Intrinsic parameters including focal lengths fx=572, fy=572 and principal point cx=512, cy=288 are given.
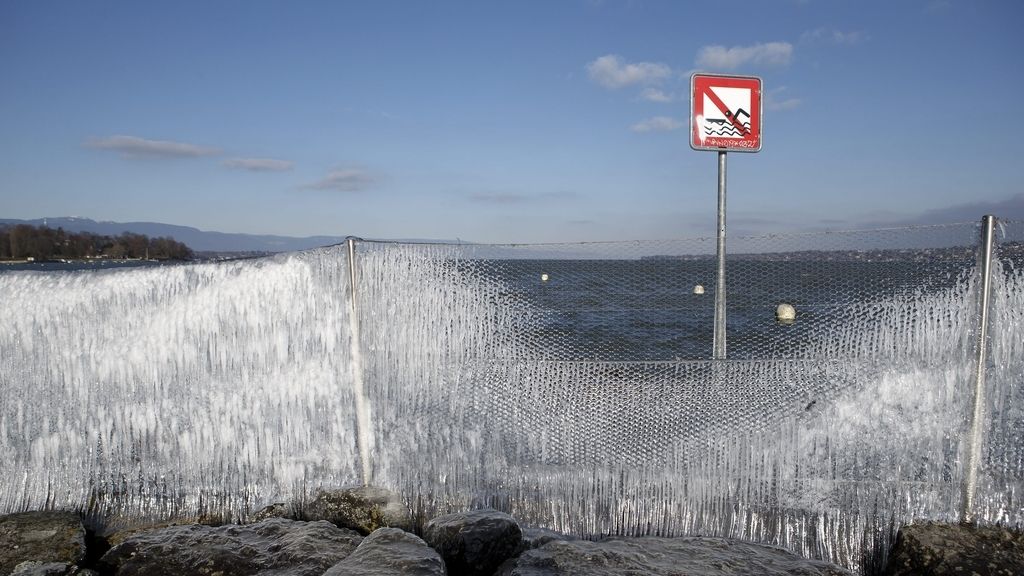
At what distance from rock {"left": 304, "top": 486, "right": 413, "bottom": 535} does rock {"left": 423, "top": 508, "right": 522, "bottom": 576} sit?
357 mm

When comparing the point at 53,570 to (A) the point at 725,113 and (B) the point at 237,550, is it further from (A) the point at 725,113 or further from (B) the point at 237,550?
(A) the point at 725,113

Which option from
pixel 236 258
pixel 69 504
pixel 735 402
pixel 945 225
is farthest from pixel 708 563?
pixel 69 504

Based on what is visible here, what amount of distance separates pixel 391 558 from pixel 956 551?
3138 millimetres

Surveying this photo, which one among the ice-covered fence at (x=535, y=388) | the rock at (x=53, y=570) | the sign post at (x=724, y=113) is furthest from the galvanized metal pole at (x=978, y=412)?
the rock at (x=53, y=570)

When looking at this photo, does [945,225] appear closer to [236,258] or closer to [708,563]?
[708,563]

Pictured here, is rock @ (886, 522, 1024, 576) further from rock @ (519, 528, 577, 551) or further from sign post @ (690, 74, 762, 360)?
sign post @ (690, 74, 762, 360)

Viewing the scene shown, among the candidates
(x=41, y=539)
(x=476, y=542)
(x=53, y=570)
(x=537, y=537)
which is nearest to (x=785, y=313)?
(x=537, y=537)

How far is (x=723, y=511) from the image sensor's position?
3.59 m

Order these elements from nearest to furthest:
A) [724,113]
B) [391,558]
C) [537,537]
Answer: [391,558], [537,537], [724,113]

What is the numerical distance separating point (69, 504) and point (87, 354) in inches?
40.6

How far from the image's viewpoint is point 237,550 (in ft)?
10.5

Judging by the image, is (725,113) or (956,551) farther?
(725,113)

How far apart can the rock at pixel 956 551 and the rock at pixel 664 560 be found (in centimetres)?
67

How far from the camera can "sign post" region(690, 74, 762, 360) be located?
4340mm
